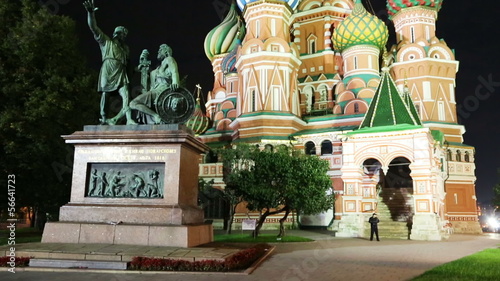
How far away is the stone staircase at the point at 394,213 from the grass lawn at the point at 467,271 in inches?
370

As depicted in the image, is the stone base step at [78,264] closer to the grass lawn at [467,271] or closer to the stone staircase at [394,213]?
the grass lawn at [467,271]

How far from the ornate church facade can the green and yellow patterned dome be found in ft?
0.25

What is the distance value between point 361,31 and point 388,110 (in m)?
13.0

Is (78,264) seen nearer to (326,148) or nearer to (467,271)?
(467,271)

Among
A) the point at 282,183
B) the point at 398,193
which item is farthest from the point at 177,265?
the point at 398,193

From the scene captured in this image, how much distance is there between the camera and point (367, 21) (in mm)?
31922

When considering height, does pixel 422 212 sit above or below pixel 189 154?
below

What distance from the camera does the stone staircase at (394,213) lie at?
19.9 metres

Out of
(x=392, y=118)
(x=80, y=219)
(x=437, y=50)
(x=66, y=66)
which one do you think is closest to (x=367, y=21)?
(x=437, y=50)

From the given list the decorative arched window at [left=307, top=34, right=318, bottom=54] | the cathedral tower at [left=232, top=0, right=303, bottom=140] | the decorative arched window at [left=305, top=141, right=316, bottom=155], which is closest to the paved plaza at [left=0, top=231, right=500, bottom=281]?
the cathedral tower at [left=232, top=0, right=303, bottom=140]

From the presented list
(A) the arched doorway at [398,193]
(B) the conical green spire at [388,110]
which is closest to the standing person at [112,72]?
(B) the conical green spire at [388,110]

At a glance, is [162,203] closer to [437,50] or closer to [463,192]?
[463,192]

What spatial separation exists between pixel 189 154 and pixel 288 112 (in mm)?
18701

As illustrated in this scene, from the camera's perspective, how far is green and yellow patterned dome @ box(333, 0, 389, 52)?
105ft
